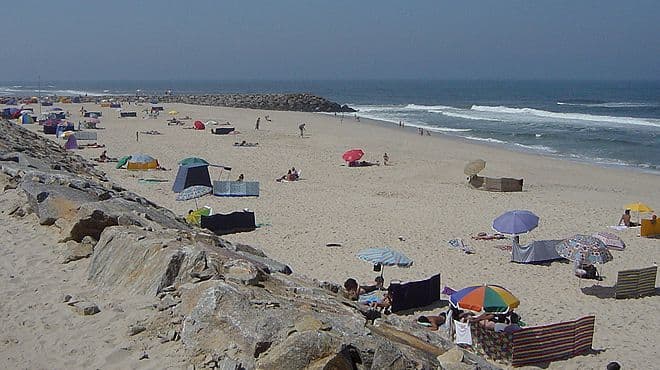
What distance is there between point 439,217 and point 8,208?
479 inches

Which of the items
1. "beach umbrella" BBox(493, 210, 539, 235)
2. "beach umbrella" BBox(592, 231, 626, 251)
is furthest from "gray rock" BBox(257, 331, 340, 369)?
"beach umbrella" BBox(592, 231, 626, 251)

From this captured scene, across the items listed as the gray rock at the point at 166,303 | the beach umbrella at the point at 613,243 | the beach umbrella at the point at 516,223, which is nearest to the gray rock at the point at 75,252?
the gray rock at the point at 166,303

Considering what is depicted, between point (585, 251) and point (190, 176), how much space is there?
38.8 ft

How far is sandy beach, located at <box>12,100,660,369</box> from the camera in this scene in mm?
11953

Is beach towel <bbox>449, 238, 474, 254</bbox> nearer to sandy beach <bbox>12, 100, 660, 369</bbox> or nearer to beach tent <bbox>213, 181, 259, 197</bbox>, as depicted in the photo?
sandy beach <bbox>12, 100, 660, 369</bbox>

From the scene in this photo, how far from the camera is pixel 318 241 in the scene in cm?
1529

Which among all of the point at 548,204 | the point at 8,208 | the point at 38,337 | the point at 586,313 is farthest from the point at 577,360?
the point at 548,204

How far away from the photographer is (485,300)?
10.2 metres

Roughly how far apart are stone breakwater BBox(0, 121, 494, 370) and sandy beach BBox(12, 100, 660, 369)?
16.8 ft

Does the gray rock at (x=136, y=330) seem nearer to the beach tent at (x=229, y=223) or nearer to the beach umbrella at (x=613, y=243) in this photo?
the beach tent at (x=229, y=223)

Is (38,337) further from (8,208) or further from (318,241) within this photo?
(318,241)

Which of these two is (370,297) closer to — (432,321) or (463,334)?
(432,321)

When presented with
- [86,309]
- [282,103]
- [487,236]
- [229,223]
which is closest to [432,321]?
[86,309]

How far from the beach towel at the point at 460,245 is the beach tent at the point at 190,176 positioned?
8450 millimetres
